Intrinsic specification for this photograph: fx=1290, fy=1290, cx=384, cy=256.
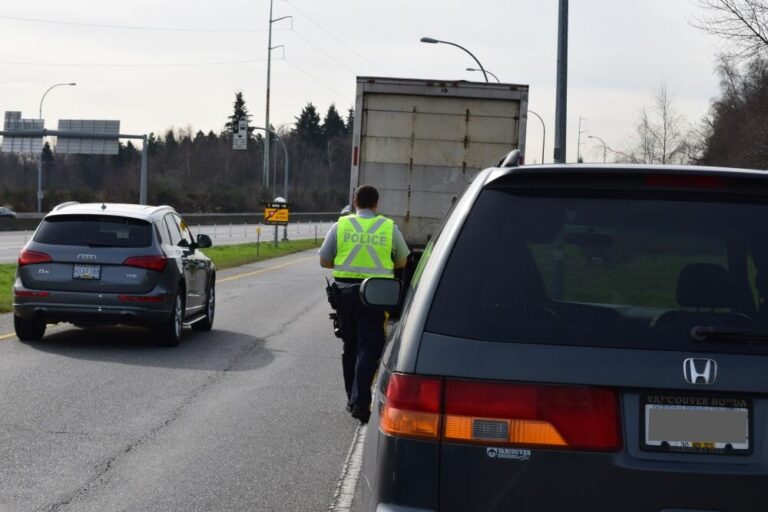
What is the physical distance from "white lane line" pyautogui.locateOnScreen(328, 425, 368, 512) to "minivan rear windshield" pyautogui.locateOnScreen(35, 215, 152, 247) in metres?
6.05

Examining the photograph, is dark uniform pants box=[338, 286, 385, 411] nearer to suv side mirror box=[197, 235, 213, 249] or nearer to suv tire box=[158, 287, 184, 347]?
suv tire box=[158, 287, 184, 347]

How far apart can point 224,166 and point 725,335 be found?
159262 mm

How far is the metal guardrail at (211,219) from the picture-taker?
62625 mm

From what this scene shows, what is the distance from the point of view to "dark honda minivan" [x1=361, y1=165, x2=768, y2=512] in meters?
3.34

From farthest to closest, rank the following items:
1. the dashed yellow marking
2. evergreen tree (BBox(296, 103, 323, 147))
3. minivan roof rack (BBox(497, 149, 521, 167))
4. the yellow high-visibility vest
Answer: evergreen tree (BBox(296, 103, 323, 147)) < the dashed yellow marking < the yellow high-visibility vest < minivan roof rack (BBox(497, 149, 521, 167))

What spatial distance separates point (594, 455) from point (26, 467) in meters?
5.07

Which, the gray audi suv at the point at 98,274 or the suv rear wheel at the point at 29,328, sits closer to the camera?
the gray audi suv at the point at 98,274

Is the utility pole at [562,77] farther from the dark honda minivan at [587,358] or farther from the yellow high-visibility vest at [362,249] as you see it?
the dark honda minivan at [587,358]

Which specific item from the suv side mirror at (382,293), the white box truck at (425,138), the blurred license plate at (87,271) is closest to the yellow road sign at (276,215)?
the white box truck at (425,138)

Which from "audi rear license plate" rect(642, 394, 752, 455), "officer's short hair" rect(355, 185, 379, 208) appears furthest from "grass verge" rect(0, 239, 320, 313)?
"audi rear license plate" rect(642, 394, 752, 455)

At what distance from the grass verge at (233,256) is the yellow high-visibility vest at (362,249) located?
402 inches

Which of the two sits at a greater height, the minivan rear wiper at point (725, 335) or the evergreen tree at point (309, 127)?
the evergreen tree at point (309, 127)

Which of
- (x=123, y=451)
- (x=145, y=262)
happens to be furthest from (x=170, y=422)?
(x=145, y=262)

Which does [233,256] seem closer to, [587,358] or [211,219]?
[587,358]
